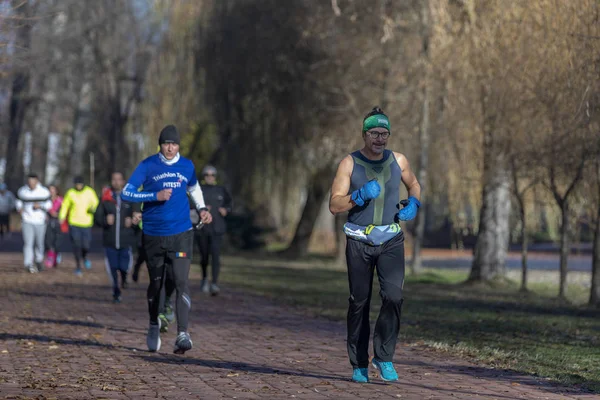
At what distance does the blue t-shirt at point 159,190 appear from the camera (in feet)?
37.0

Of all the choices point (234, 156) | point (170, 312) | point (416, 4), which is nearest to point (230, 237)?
point (234, 156)

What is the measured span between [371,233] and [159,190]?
9.68ft

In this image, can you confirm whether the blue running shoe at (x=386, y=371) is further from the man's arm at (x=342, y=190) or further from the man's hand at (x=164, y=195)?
the man's hand at (x=164, y=195)

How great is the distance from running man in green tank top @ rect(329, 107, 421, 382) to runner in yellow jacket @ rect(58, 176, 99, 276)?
13.1m

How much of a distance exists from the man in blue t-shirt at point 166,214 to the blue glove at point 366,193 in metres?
2.79

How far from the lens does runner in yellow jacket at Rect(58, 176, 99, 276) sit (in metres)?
22.0

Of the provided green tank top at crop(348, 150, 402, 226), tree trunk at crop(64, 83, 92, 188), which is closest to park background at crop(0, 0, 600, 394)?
green tank top at crop(348, 150, 402, 226)

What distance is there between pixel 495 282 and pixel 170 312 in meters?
11.7

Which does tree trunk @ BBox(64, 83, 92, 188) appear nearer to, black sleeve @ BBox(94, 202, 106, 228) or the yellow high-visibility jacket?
the yellow high-visibility jacket

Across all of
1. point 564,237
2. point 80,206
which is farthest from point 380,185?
point 80,206

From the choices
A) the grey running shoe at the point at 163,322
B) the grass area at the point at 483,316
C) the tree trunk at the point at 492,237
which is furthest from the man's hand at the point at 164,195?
the tree trunk at the point at 492,237

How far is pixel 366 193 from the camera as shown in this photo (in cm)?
878

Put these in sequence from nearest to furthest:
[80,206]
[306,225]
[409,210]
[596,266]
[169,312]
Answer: [409,210], [169,312], [596,266], [80,206], [306,225]

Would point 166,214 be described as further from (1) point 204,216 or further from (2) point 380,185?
(2) point 380,185
